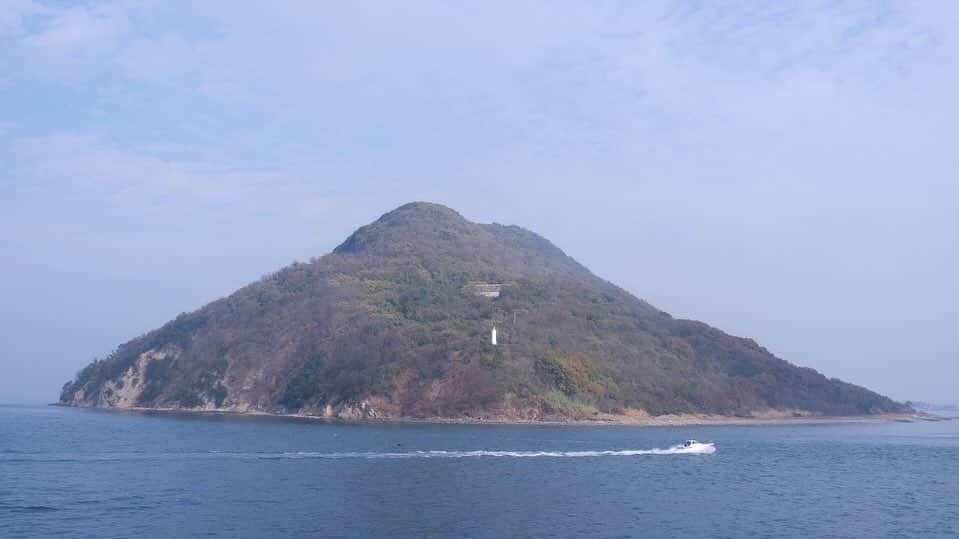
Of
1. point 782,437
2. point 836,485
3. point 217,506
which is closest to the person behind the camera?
point 217,506

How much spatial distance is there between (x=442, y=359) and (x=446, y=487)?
65689 millimetres

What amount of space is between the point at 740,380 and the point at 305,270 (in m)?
75.9

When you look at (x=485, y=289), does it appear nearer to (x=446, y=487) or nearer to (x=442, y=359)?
(x=442, y=359)

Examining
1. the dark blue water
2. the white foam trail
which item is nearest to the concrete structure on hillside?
the dark blue water

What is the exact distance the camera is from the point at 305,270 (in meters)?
163

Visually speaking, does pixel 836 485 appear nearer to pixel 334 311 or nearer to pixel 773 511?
pixel 773 511

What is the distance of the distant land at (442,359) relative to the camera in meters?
113

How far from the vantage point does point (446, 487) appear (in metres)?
50.2

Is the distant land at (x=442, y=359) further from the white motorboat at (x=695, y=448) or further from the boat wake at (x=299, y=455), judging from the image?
the boat wake at (x=299, y=455)

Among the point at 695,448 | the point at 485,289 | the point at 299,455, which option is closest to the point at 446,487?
the point at 299,455

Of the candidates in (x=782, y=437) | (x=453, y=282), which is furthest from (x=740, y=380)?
(x=453, y=282)

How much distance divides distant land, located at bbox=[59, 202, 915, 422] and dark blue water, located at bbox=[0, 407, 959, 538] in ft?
87.6

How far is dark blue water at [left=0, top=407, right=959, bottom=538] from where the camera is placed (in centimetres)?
3934

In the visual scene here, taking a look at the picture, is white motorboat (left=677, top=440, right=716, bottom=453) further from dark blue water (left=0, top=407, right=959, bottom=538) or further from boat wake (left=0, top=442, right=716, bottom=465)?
boat wake (left=0, top=442, right=716, bottom=465)
